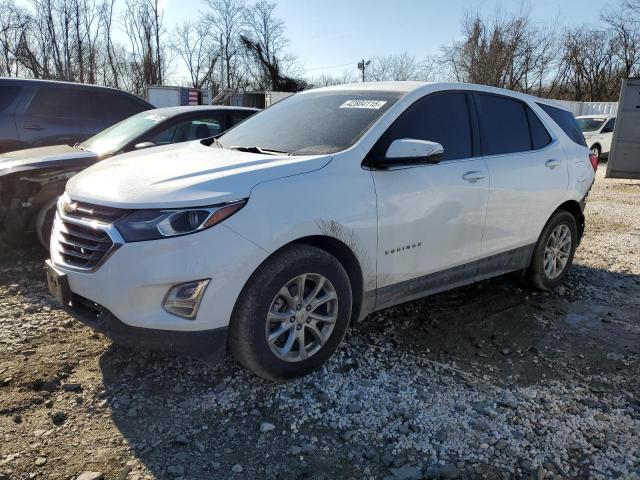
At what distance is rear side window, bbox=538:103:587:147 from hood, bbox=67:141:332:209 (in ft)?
9.20

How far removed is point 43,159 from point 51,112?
8.12ft

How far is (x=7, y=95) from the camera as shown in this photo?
685cm

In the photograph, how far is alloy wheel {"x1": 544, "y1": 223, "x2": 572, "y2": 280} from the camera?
4750 millimetres

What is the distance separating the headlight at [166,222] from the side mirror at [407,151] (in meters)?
1.11

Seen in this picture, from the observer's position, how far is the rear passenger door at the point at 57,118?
6.87 meters

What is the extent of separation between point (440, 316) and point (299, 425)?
1.83 metres

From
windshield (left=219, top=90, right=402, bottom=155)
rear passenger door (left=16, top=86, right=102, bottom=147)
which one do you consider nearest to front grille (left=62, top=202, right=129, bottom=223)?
windshield (left=219, top=90, right=402, bottom=155)

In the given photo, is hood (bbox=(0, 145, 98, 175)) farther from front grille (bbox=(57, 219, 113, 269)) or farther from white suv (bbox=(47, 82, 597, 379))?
front grille (bbox=(57, 219, 113, 269))

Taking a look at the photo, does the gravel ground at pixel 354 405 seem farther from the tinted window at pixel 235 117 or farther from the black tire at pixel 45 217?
the tinted window at pixel 235 117

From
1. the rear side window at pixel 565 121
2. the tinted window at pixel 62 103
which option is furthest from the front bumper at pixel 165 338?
the tinted window at pixel 62 103

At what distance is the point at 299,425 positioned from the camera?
2.70 meters

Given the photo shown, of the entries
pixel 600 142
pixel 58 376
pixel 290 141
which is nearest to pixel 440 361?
pixel 290 141

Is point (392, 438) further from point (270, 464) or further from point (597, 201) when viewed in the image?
point (597, 201)

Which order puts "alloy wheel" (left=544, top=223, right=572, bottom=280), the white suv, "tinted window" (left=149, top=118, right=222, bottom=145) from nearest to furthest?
the white suv < "alloy wheel" (left=544, top=223, right=572, bottom=280) < "tinted window" (left=149, top=118, right=222, bottom=145)
